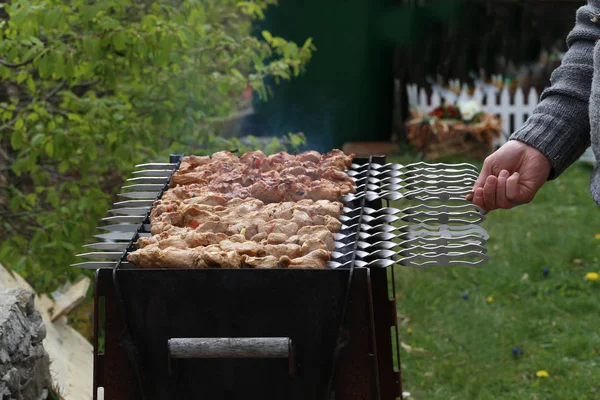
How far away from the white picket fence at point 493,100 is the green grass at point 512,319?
9.04ft

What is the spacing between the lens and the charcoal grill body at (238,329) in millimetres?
2438

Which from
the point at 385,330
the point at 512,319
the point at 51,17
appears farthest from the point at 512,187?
the point at 512,319

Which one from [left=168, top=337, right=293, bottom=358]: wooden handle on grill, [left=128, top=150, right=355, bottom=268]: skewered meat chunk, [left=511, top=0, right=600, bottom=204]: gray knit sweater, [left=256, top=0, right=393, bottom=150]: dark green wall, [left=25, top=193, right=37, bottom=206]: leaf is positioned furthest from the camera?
[left=256, top=0, right=393, bottom=150]: dark green wall

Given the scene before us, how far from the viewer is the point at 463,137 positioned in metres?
10.1

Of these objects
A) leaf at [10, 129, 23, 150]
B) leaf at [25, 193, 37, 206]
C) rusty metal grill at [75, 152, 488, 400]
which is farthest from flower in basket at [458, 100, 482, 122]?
rusty metal grill at [75, 152, 488, 400]

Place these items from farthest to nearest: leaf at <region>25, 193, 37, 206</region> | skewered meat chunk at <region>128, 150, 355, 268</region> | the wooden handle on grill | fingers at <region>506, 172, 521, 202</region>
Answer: leaf at <region>25, 193, 37, 206</region>, fingers at <region>506, 172, 521, 202</region>, skewered meat chunk at <region>128, 150, 355, 268</region>, the wooden handle on grill

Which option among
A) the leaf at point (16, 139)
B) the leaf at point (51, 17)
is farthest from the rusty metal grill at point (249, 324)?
the leaf at point (16, 139)

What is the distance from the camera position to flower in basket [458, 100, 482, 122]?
10164 millimetres

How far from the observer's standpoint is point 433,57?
10.7 metres

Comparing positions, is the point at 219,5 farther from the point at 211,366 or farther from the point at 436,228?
the point at 211,366

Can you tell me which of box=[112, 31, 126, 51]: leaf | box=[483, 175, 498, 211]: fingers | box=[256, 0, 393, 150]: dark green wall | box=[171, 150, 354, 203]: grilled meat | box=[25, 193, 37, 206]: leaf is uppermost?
box=[112, 31, 126, 51]: leaf

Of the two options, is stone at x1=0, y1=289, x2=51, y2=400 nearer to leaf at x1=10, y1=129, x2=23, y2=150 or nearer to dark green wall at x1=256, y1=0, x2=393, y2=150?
leaf at x1=10, y1=129, x2=23, y2=150

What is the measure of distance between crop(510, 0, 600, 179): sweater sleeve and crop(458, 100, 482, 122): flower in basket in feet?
23.5

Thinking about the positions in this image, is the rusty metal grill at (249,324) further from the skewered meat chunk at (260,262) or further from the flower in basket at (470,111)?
the flower in basket at (470,111)
